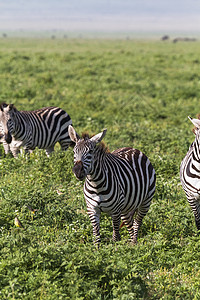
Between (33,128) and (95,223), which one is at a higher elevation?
(33,128)

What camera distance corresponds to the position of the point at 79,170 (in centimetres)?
510

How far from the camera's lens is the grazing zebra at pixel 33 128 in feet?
30.5

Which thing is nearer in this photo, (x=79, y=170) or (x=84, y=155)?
(x=79, y=170)

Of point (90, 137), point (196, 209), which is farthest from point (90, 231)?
point (196, 209)

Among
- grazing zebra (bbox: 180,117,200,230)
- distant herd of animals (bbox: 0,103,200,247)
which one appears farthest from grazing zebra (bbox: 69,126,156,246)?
grazing zebra (bbox: 180,117,200,230)

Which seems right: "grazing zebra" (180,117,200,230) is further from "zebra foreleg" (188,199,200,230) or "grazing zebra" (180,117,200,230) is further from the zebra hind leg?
the zebra hind leg

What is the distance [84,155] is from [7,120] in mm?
4469

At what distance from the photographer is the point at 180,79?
2358cm

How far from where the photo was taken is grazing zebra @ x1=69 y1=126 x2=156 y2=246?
5352 millimetres

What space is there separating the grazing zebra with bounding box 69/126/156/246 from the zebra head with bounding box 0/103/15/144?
3.54 metres

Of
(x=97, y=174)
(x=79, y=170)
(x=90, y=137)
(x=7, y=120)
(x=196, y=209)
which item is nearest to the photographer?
(x=79, y=170)

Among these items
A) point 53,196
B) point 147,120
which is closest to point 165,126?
point 147,120

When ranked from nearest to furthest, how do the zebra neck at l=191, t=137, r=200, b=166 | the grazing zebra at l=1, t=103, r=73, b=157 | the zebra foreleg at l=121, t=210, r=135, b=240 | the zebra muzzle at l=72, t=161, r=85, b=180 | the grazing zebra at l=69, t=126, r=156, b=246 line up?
the zebra muzzle at l=72, t=161, r=85, b=180 → the grazing zebra at l=69, t=126, r=156, b=246 → the zebra neck at l=191, t=137, r=200, b=166 → the zebra foreleg at l=121, t=210, r=135, b=240 → the grazing zebra at l=1, t=103, r=73, b=157

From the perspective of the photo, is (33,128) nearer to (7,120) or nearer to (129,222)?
(7,120)
